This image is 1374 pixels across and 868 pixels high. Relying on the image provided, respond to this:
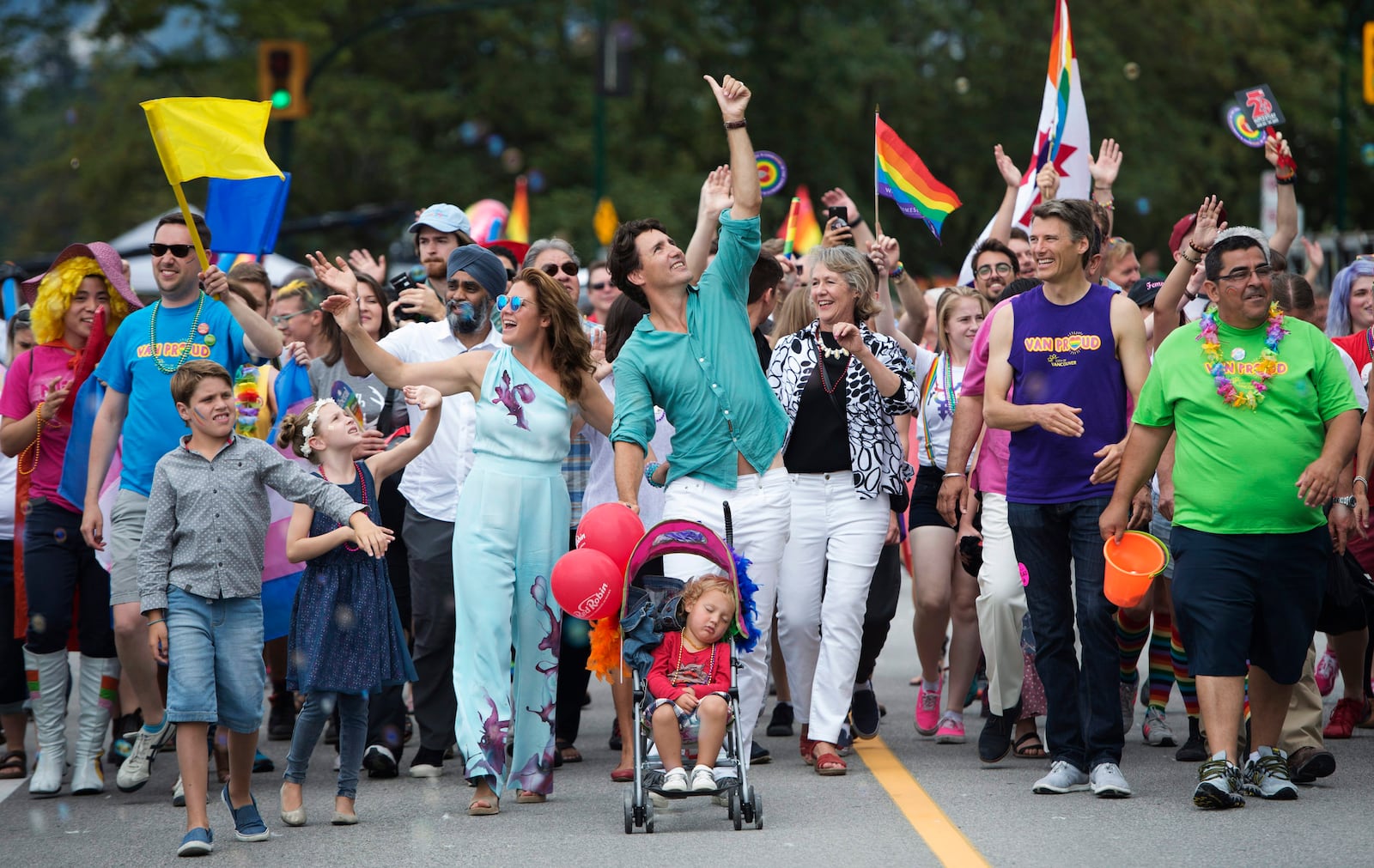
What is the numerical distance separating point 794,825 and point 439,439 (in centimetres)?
258

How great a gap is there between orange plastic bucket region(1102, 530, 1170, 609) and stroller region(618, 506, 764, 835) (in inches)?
52.5

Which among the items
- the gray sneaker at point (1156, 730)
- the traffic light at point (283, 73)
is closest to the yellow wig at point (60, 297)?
the gray sneaker at point (1156, 730)

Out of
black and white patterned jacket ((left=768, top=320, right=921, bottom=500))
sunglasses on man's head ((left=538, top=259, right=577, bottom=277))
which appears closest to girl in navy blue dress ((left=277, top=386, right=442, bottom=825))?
sunglasses on man's head ((left=538, top=259, right=577, bottom=277))

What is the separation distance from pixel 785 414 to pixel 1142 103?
30124 millimetres

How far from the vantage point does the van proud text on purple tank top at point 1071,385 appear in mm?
6840

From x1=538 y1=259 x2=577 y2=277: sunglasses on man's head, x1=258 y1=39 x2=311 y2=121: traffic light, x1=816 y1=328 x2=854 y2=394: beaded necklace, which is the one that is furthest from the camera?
x1=258 y1=39 x2=311 y2=121: traffic light

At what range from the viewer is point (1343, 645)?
8.02 m

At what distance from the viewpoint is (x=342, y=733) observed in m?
6.82

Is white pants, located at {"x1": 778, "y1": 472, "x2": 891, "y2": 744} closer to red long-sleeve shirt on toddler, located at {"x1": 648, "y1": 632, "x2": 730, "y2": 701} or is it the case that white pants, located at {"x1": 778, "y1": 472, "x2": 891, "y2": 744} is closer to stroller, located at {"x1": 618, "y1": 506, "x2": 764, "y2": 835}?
stroller, located at {"x1": 618, "y1": 506, "x2": 764, "y2": 835}

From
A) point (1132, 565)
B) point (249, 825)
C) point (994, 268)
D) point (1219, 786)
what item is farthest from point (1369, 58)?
point (249, 825)

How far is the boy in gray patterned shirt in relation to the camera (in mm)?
6410

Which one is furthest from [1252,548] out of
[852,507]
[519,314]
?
[519,314]

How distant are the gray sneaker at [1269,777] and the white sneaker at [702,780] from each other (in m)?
1.97

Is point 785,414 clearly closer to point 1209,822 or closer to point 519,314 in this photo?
point 519,314
